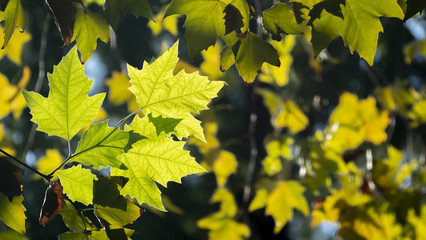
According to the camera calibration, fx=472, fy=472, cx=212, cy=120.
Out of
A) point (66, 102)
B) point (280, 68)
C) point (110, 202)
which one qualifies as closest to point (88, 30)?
point (66, 102)

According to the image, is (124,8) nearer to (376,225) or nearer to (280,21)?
(280,21)

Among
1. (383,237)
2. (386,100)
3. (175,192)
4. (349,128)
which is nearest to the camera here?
(383,237)

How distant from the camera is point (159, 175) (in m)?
0.72

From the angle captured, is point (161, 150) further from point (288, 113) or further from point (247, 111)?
point (247, 111)

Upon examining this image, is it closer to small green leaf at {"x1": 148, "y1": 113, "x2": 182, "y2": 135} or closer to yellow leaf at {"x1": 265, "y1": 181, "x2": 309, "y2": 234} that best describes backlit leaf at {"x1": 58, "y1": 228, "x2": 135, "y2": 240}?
small green leaf at {"x1": 148, "y1": 113, "x2": 182, "y2": 135}

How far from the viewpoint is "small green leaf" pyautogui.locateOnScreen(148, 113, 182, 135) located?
0.70 metres

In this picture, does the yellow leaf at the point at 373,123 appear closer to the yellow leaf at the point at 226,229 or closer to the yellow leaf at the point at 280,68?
the yellow leaf at the point at 280,68

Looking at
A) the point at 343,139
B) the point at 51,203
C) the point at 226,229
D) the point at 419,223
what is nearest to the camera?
the point at 51,203

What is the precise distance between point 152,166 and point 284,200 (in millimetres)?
1408

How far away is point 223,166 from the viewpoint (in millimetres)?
2447

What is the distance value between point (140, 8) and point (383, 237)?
131 cm

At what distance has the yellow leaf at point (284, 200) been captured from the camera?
6.59 ft

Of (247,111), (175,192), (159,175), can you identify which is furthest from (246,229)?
(175,192)

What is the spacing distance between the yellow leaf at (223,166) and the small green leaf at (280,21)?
1697 millimetres
